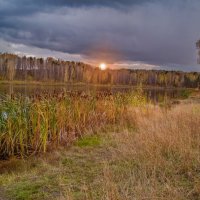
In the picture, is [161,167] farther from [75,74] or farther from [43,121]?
[75,74]

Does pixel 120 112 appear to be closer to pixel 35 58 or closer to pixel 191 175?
pixel 191 175

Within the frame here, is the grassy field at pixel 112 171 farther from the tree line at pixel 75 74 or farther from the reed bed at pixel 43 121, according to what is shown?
the tree line at pixel 75 74

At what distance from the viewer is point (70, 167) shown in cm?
725

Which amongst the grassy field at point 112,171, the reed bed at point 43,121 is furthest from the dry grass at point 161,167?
the reed bed at point 43,121

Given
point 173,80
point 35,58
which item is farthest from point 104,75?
point 35,58

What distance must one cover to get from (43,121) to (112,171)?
11.5 feet

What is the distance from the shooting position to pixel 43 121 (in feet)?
30.1

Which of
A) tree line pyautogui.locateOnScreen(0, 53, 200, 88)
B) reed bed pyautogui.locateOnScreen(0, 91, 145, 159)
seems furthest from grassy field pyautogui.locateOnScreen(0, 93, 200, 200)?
tree line pyautogui.locateOnScreen(0, 53, 200, 88)

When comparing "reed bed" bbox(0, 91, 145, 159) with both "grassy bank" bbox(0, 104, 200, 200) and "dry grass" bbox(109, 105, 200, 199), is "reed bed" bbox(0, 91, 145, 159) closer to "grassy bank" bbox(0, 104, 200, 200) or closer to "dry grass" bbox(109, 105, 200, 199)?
"grassy bank" bbox(0, 104, 200, 200)

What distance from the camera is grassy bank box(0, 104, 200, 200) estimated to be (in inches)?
199

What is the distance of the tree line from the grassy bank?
7240 cm

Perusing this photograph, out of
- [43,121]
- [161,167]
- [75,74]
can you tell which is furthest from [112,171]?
[75,74]

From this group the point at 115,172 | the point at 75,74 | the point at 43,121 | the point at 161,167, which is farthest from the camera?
the point at 75,74

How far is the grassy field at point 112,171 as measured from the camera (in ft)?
16.6
